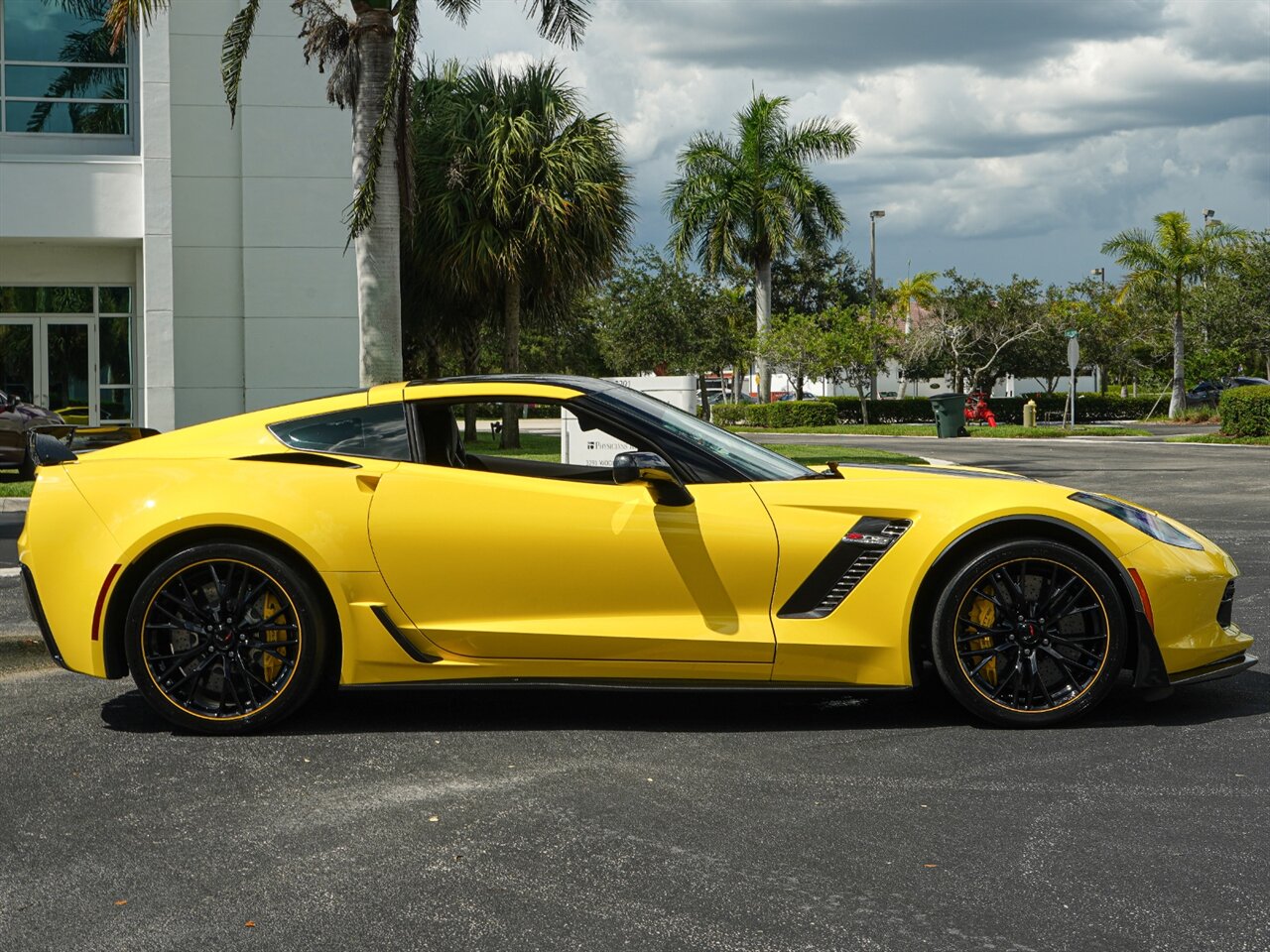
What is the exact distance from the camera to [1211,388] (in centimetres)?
5112

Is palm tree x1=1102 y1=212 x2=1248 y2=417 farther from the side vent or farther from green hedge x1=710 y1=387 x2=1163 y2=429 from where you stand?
the side vent

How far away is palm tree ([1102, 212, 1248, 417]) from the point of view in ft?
148

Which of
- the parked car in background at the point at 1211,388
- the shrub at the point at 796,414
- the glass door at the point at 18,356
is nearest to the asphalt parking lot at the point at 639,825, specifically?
the glass door at the point at 18,356

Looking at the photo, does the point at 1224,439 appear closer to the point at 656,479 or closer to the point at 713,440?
the point at 713,440

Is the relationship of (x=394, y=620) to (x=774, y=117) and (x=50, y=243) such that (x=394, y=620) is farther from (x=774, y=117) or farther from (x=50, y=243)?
(x=774, y=117)

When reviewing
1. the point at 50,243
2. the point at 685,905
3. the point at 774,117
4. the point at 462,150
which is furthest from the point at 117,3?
the point at 774,117

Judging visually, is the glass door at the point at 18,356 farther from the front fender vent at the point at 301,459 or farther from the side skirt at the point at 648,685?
the side skirt at the point at 648,685

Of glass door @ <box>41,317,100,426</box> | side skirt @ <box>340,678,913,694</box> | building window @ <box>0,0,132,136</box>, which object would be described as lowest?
side skirt @ <box>340,678,913,694</box>

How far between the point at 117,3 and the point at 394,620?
1361 centimetres

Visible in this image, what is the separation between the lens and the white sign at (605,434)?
12.3 metres

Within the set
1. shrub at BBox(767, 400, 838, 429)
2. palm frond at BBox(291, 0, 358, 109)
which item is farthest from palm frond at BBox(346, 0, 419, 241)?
shrub at BBox(767, 400, 838, 429)

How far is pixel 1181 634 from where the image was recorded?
17.5 feet

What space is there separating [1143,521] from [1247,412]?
28.5 metres

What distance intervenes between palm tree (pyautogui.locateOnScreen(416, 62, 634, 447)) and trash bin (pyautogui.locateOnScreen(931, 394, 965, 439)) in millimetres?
12506
